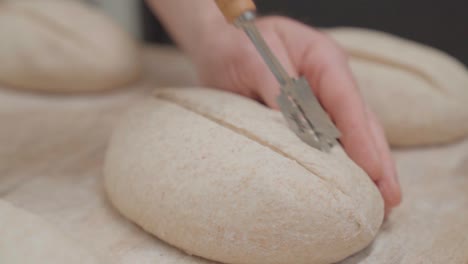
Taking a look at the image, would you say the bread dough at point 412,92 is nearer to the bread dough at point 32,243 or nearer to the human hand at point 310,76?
the human hand at point 310,76

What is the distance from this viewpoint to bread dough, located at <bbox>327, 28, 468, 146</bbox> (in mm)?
1447

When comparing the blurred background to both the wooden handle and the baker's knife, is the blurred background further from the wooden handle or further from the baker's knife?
the wooden handle

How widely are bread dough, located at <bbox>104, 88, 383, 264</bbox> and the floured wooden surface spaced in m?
0.07

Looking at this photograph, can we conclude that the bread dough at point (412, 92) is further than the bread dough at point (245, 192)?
Yes

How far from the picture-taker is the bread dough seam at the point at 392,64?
148cm

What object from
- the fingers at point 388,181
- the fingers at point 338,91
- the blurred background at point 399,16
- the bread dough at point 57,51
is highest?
the bread dough at point 57,51

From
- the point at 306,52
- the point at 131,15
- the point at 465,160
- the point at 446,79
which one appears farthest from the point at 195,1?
the point at 131,15

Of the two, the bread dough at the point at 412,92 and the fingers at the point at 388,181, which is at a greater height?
the fingers at the point at 388,181

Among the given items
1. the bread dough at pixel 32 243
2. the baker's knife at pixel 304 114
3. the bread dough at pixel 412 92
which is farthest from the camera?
the bread dough at pixel 412 92

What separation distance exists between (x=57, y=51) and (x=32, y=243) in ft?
3.63

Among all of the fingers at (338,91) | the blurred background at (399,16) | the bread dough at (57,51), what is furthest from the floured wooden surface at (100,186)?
the blurred background at (399,16)

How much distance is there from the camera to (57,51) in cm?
179

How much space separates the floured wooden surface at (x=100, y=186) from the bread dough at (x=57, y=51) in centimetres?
5

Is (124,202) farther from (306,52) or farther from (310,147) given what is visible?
(306,52)
